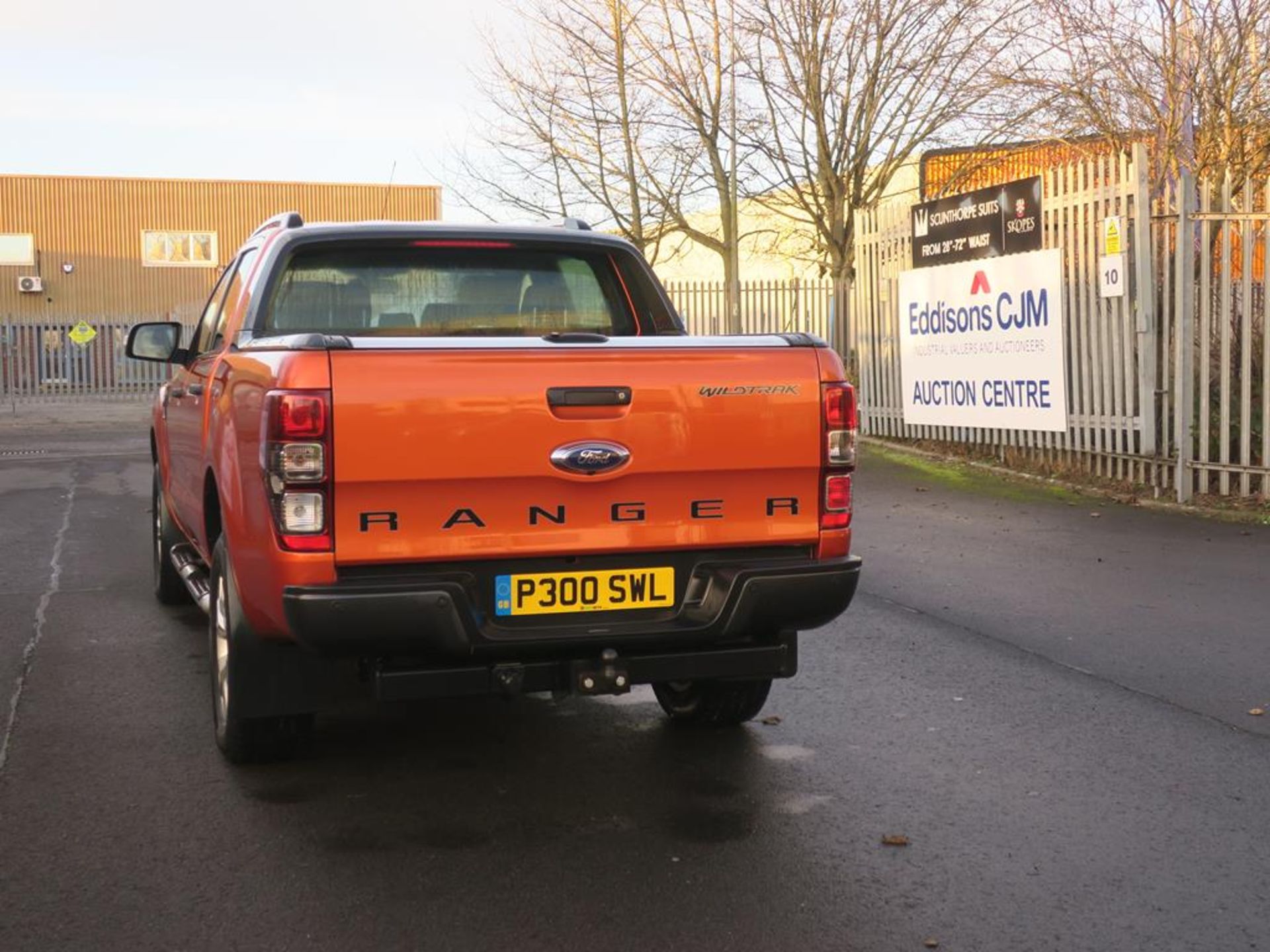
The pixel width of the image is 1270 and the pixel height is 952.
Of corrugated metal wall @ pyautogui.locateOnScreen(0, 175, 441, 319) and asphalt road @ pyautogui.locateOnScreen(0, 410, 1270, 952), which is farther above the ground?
corrugated metal wall @ pyautogui.locateOnScreen(0, 175, 441, 319)

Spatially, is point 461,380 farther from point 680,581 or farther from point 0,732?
point 0,732

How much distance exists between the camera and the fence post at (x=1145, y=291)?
11586 millimetres

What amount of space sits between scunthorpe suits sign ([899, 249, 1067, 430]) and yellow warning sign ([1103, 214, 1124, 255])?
2.28 feet


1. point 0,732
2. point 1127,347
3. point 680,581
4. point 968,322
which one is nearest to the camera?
point 680,581

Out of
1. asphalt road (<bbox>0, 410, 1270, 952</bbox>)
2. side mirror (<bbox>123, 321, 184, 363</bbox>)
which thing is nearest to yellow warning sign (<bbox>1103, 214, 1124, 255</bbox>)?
asphalt road (<bbox>0, 410, 1270, 952</bbox>)

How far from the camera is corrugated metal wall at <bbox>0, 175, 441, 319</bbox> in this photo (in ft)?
153

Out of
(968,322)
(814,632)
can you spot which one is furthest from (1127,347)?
(814,632)

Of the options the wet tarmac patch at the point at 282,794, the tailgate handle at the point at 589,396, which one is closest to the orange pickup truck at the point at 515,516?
the tailgate handle at the point at 589,396

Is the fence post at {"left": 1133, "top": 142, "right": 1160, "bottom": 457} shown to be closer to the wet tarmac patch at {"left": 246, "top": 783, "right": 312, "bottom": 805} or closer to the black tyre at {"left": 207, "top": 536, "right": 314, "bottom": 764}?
the black tyre at {"left": 207, "top": 536, "right": 314, "bottom": 764}

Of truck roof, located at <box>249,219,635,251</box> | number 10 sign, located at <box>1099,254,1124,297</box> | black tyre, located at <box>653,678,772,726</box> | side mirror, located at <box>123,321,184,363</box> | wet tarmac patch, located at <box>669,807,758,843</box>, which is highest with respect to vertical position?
number 10 sign, located at <box>1099,254,1124,297</box>

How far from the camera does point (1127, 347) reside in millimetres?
11922

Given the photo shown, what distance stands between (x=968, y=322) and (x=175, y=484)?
9285mm

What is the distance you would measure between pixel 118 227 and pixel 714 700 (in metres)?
46.3

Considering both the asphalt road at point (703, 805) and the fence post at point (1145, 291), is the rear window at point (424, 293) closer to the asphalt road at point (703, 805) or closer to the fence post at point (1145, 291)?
the asphalt road at point (703, 805)
